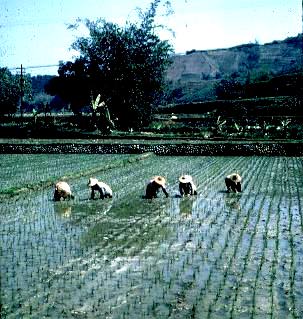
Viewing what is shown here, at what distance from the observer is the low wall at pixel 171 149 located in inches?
1006

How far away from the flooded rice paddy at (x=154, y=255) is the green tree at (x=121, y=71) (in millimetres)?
26878

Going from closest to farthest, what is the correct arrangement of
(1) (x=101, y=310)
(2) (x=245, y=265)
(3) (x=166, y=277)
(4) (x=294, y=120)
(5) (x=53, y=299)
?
(1) (x=101, y=310)
(5) (x=53, y=299)
(3) (x=166, y=277)
(2) (x=245, y=265)
(4) (x=294, y=120)

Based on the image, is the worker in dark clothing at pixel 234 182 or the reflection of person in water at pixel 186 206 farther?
the worker in dark clothing at pixel 234 182

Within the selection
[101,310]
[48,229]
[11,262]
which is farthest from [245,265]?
[48,229]

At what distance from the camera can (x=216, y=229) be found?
28.2ft

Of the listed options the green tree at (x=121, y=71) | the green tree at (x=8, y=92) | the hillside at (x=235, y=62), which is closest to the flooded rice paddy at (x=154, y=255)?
the green tree at (x=121, y=71)

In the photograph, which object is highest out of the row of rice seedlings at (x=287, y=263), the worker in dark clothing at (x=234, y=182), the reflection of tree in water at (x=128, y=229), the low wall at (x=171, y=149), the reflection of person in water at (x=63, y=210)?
the low wall at (x=171, y=149)

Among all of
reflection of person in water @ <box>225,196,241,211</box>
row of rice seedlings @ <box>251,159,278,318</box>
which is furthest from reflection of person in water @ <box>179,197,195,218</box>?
row of rice seedlings @ <box>251,159,278,318</box>

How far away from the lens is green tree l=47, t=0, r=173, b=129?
39.5 meters

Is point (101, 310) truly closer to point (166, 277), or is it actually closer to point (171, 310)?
point (171, 310)

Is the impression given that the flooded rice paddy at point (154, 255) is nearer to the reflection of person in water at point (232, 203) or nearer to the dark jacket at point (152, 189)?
the reflection of person in water at point (232, 203)

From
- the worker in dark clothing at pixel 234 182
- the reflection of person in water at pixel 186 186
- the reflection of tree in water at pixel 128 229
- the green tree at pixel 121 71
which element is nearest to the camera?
the reflection of tree in water at pixel 128 229

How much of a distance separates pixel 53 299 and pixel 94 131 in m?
32.3

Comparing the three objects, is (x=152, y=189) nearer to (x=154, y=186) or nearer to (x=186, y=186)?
(x=154, y=186)
